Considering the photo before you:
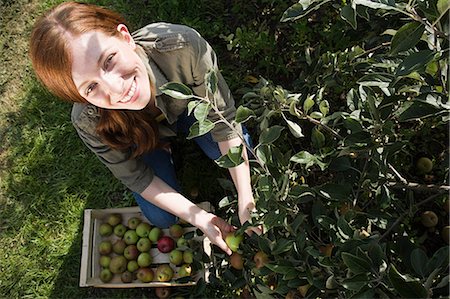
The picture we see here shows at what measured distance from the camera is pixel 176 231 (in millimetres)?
2580

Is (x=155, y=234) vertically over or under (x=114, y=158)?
under

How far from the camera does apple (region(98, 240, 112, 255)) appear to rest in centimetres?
265

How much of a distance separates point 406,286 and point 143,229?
1.69 metres

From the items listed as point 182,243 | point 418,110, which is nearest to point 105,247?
point 182,243

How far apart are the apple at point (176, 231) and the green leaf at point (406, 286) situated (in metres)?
1.54

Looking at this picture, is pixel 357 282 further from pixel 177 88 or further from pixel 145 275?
pixel 145 275

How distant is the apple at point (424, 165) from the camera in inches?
96.0

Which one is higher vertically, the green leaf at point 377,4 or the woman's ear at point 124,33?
the green leaf at point 377,4

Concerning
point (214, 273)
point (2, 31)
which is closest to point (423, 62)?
point (214, 273)

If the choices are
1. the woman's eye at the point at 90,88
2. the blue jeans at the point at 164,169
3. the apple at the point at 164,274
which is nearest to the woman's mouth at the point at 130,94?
the woman's eye at the point at 90,88

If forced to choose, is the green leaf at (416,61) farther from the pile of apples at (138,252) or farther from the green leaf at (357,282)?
the pile of apples at (138,252)

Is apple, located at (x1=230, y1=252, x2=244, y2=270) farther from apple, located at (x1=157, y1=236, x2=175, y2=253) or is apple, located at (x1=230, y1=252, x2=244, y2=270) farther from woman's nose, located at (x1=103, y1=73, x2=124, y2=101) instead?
woman's nose, located at (x1=103, y1=73, x2=124, y2=101)

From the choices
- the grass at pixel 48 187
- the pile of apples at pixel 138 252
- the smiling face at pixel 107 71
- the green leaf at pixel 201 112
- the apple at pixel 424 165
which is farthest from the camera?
the grass at pixel 48 187

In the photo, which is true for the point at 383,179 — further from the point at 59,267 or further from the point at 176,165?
the point at 59,267
